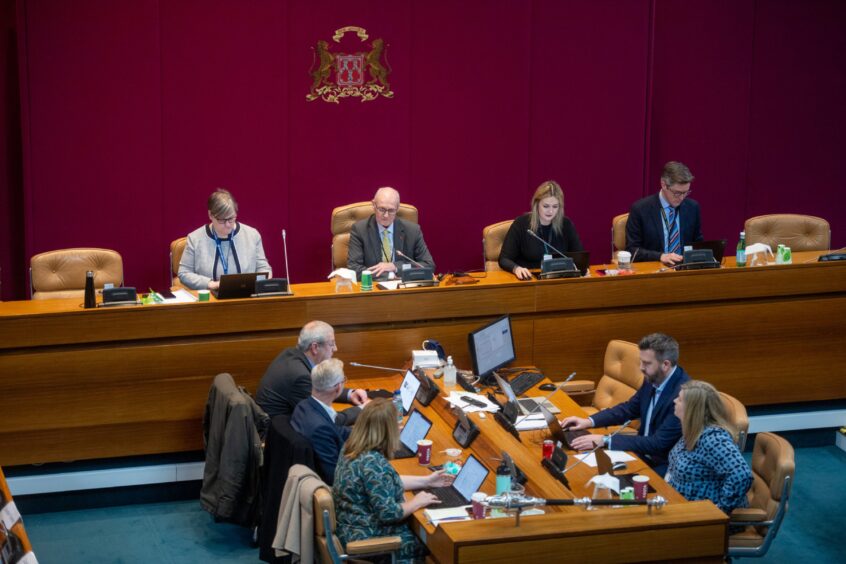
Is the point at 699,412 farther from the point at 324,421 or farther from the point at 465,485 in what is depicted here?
the point at 324,421

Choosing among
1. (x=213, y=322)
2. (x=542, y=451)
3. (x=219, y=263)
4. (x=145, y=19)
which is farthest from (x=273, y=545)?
(x=145, y=19)

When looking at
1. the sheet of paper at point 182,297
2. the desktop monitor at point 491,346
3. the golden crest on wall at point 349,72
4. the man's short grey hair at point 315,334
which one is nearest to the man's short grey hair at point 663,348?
the desktop monitor at point 491,346

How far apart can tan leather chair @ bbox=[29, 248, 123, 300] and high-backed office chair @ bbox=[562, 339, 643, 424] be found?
9.33 feet

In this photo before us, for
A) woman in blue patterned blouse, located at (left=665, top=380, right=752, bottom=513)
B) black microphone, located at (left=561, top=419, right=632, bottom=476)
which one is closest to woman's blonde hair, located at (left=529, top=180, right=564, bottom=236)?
black microphone, located at (left=561, top=419, right=632, bottom=476)

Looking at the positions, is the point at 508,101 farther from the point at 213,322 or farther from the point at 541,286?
the point at 213,322

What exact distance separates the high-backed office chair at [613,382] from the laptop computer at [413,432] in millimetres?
1026

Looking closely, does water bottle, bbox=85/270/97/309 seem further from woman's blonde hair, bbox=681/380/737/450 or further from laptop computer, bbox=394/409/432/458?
woman's blonde hair, bbox=681/380/737/450

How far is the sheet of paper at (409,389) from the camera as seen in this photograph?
230 inches

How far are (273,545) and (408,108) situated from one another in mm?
4447

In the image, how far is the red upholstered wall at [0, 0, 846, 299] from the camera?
776cm

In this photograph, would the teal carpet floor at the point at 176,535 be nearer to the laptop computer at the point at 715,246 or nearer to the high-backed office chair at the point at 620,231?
the laptop computer at the point at 715,246

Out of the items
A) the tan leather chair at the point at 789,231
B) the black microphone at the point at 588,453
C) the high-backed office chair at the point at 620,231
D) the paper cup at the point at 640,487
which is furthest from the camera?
the tan leather chair at the point at 789,231

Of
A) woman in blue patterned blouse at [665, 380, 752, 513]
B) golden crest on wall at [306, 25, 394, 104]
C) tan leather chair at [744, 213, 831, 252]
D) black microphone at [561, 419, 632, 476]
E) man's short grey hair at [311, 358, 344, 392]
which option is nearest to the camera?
woman in blue patterned blouse at [665, 380, 752, 513]

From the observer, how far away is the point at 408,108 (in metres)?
8.46
